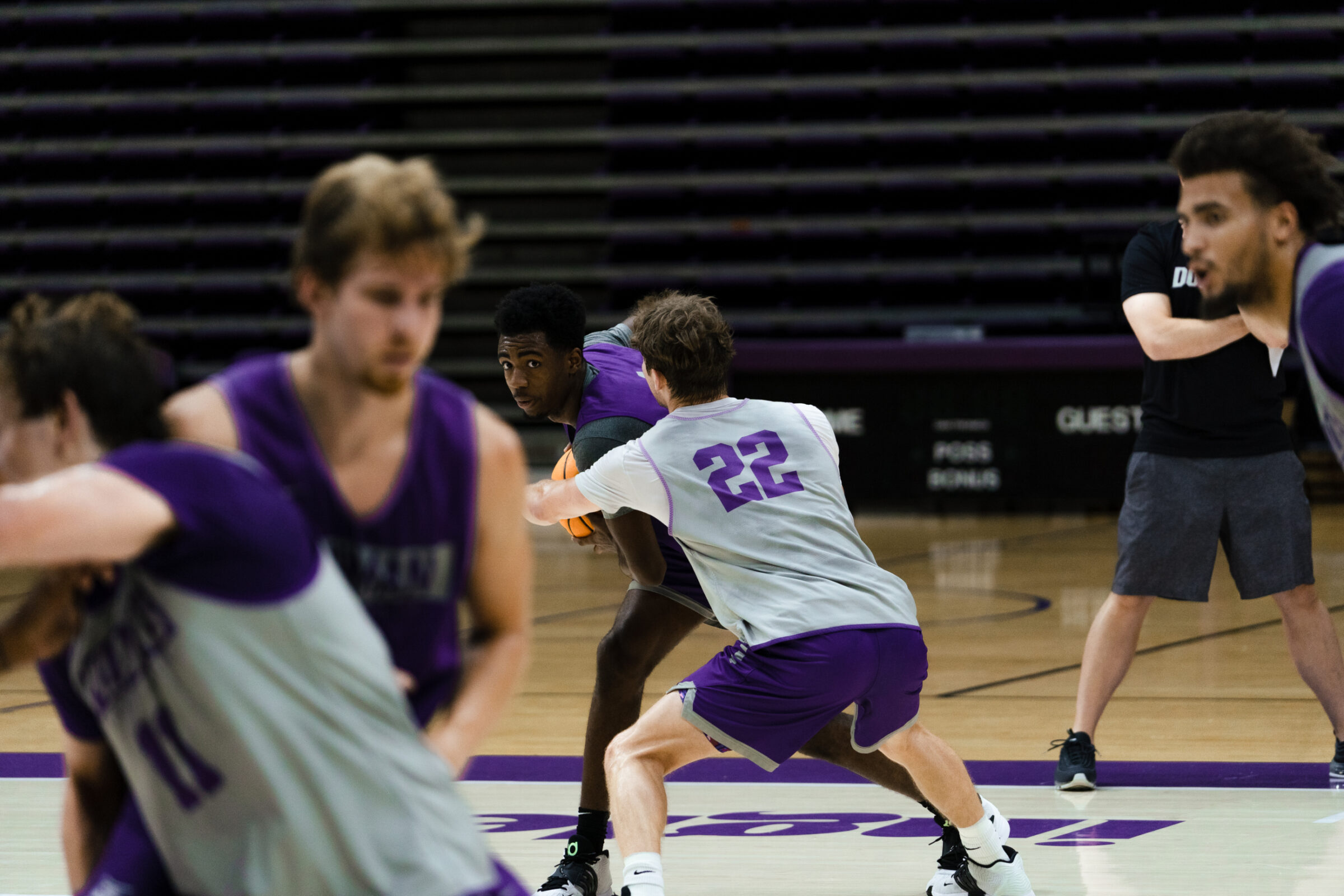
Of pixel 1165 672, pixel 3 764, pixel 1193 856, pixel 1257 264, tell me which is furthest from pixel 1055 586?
pixel 1257 264

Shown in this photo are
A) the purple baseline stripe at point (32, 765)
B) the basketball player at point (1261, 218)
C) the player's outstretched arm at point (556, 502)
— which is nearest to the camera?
the basketball player at point (1261, 218)

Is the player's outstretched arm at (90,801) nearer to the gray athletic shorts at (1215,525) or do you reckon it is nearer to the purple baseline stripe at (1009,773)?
the purple baseline stripe at (1009,773)

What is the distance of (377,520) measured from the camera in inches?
67.1

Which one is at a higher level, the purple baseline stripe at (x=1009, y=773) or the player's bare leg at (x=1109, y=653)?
the player's bare leg at (x=1109, y=653)

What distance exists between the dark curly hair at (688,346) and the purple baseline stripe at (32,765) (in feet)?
8.36

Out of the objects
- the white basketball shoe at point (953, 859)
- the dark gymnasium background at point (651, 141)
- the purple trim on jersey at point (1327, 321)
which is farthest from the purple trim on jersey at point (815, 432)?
the dark gymnasium background at point (651, 141)

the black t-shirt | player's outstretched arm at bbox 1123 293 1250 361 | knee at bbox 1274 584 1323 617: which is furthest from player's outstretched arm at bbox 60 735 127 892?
knee at bbox 1274 584 1323 617

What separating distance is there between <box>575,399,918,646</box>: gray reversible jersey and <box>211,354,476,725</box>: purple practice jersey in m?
1.27

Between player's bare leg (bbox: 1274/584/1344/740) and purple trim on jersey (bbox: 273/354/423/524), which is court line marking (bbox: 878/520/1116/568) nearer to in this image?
player's bare leg (bbox: 1274/584/1344/740)

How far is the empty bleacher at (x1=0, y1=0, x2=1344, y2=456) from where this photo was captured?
40.4 feet

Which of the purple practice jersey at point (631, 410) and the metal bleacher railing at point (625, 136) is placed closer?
the purple practice jersey at point (631, 410)

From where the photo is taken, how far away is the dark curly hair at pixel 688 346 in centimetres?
309

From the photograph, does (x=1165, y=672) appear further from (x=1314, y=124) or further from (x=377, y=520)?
(x=1314, y=124)

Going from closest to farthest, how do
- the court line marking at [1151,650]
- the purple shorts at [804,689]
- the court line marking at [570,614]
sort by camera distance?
the purple shorts at [804,689] < the court line marking at [1151,650] < the court line marking at [570,614]
